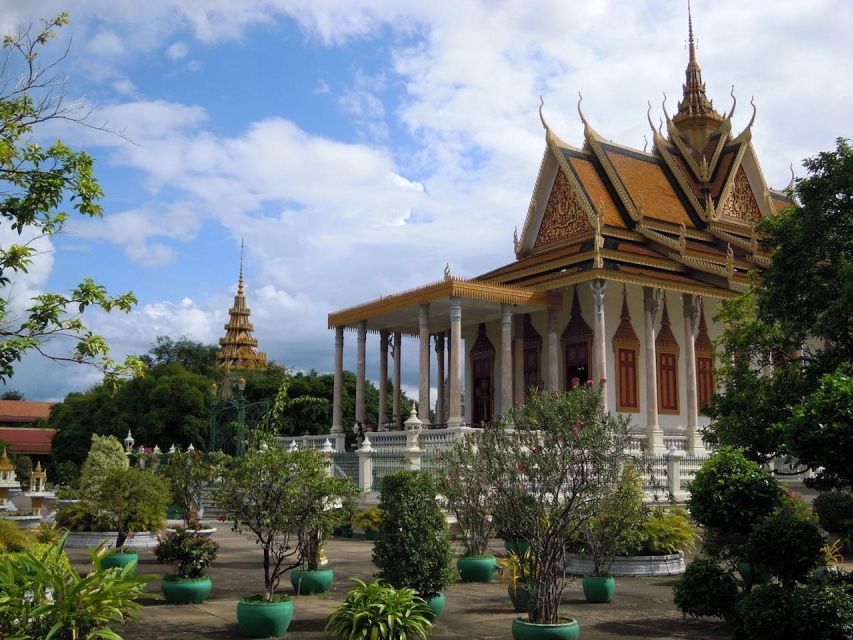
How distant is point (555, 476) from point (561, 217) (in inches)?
831

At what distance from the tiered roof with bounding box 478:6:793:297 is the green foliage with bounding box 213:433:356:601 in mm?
15588

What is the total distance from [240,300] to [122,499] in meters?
58.4

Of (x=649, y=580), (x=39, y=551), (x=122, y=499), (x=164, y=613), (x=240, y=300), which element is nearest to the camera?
(x=39, y=551)

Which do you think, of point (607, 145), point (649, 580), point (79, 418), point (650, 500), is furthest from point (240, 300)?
point (649, 580)

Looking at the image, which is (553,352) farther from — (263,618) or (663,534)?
(263,618)

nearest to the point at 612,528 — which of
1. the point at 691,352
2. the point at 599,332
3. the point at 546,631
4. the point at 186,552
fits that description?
the point at 546,631

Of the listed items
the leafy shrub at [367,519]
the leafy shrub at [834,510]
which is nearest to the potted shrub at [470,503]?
the leafy shrub at [367,519]

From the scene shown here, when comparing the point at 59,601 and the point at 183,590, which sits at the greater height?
the point at 59,601

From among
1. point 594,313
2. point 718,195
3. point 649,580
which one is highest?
point 718,195

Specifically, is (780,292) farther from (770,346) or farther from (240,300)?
(240,300)

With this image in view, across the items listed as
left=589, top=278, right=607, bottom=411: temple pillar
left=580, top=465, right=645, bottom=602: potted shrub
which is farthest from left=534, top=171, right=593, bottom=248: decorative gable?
left=580, top=465, right=645, bottom=602: potted shrub

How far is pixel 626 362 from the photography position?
24.8 metres

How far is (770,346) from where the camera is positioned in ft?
38.4

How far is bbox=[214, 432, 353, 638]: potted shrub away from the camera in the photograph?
26.4 ft
